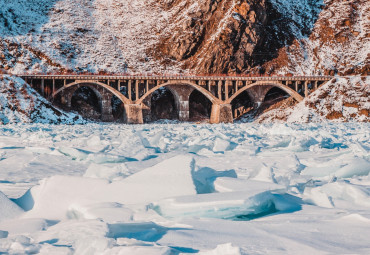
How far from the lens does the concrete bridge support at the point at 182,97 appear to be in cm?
5528

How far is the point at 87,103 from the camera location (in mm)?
56312

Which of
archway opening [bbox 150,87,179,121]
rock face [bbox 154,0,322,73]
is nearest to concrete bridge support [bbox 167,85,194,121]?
archway opening [bbox 150,87,179,121]

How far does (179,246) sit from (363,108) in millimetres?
48960

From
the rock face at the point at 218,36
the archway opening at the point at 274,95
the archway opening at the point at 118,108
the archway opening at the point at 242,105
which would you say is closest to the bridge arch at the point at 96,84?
the archway opening at the point at 118,108

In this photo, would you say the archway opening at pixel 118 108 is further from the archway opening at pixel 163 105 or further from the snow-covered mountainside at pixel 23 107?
the snow-covered mountainside at pixel 23 107

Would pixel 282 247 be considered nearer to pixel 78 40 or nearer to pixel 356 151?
pixel 356 151

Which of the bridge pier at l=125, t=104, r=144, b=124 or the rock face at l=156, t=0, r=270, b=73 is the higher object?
the rock face at l=156, t=0, r=270, b=73

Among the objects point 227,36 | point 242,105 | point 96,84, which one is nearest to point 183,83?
point 96,84

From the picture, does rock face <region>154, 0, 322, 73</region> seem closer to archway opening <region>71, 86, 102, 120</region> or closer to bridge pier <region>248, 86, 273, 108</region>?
bridge pier <region>248, 86, 273, 108</region>

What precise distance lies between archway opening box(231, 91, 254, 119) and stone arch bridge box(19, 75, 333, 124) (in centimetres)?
386

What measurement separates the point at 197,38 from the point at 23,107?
30.3 meters

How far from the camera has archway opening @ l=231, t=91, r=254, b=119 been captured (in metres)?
59.3

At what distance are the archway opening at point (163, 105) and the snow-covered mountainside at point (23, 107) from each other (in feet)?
47.8

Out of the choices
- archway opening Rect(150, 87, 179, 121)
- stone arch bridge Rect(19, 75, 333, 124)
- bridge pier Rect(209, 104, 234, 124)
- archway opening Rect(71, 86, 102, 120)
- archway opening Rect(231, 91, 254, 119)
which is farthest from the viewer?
archway opening Rect(231, 91, 254, 119)
